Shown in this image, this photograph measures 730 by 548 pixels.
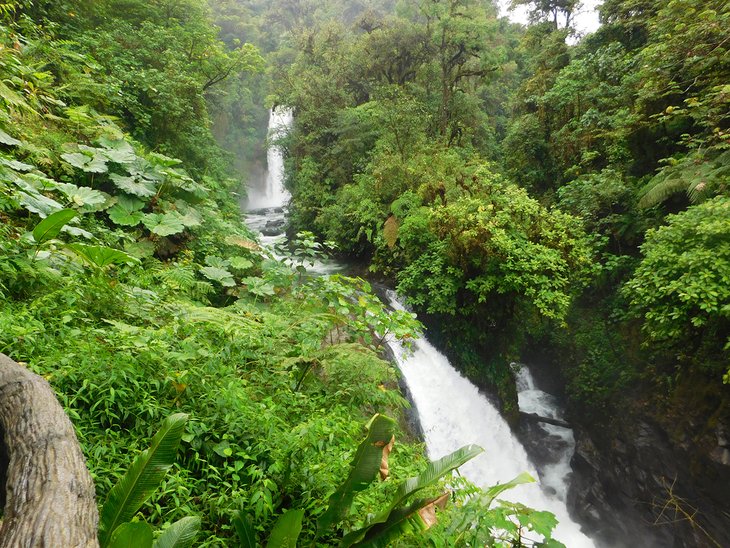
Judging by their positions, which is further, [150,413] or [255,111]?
[255,111]

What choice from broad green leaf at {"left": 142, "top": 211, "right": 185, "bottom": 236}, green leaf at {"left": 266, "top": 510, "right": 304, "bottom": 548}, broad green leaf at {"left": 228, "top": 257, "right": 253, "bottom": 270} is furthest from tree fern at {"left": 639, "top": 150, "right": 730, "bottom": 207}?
broad green leaf at {"left": 142, "top": 211, "right": 185, "bottom": 236}

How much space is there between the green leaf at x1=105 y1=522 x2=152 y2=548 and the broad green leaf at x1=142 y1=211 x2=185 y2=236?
4.26 meters

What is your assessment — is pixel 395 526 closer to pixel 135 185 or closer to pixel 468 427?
pixel 135 185

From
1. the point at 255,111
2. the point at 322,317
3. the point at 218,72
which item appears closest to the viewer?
the point at 322,317

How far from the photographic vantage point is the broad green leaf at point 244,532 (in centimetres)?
198

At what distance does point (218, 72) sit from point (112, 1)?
295 centimetres

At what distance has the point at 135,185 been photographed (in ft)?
17.7

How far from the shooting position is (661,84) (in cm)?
771

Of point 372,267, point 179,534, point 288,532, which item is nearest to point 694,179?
point 372,267

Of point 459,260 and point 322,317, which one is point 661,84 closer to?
point 459,260

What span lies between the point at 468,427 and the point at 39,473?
297 inches

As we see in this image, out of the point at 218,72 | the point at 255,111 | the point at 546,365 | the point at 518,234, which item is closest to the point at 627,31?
the point at 518,234

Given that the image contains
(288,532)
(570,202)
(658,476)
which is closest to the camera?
(288,532)

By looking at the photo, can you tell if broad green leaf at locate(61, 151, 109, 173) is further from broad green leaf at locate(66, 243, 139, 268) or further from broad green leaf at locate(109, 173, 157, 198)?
broad green leaf at locate(66, 243, 139, 268)
